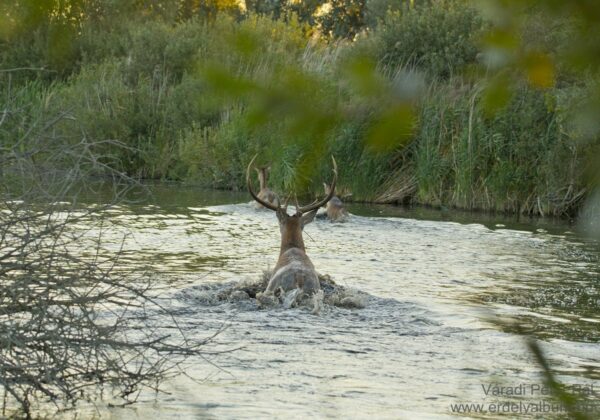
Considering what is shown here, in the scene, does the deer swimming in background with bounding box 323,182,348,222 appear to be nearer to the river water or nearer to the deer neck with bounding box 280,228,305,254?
the river water

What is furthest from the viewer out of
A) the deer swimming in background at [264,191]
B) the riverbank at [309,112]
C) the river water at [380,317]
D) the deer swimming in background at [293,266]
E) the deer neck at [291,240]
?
the deer swimming in background at [264,191]

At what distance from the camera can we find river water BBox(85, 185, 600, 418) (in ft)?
23.8

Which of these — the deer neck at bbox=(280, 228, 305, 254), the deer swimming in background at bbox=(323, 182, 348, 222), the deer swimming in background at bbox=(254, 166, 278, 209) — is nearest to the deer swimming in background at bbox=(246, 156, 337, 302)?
the deer neck at bbox=(280, 228, 305, 254)

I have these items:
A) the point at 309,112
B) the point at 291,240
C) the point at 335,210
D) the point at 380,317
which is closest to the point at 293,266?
the point at 291,240

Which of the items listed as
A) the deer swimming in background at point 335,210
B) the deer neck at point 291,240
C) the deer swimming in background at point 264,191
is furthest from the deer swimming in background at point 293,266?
the deer swimming in background at point 335,210

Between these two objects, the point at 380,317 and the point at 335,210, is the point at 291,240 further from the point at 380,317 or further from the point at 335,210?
the point at 335,210

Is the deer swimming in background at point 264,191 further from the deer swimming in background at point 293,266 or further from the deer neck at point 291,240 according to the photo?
the deer neck at point 291,240

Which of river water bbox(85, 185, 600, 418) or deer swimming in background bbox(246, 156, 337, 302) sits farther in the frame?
deer swimming in background bbox(246, 156, 337, 302)

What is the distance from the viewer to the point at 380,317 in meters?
10.7

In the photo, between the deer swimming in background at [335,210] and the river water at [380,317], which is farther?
the deer swimming in background at [335,210]

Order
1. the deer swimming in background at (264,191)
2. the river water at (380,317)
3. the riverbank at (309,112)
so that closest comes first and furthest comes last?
the riverbank at (309,112) → the river water at (380,317) → the deer swimming in background at (264,191)

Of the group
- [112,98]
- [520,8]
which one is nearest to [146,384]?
[520,8]

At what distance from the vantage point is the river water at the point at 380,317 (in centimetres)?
727

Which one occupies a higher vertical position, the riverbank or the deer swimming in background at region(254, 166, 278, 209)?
the riverbank
